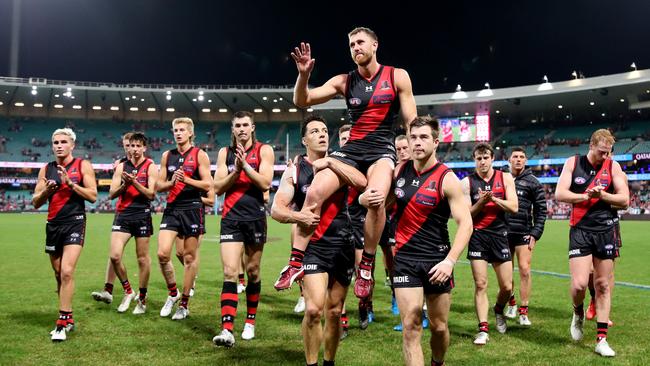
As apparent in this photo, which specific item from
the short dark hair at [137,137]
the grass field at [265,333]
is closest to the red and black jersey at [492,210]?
the grass field at [265,333]

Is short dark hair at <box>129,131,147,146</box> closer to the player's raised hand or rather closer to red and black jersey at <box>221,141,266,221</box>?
red and black jersey at <box>221,141,266,221</box>

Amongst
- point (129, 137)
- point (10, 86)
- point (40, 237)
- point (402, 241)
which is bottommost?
point (40, 237)

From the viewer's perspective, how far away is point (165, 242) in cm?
845

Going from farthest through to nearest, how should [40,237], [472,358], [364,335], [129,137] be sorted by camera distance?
1. [40,237]
2. [129,137]
3. [364,335]
4. [472,358]

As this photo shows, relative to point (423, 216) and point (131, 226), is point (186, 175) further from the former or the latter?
point (423, 216)

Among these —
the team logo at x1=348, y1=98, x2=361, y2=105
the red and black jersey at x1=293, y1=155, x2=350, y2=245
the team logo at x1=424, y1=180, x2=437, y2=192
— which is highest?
the team logo at x1=348, y1=98, x2=361, y2=105

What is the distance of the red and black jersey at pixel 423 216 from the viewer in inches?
197

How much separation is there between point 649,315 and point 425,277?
5.98m

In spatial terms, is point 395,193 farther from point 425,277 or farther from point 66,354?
point 66,354

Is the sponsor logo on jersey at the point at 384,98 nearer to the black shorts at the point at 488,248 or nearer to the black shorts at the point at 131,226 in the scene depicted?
the black shorts at the point at 488,248

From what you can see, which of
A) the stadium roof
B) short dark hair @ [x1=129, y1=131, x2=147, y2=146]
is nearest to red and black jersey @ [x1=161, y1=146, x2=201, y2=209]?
short dark hair @ [x1=129, y1=131, x2=147, y2=146]

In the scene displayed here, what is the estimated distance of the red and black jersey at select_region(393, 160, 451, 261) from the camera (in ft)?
16.4

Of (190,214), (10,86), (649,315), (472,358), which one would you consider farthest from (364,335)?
(10,86)

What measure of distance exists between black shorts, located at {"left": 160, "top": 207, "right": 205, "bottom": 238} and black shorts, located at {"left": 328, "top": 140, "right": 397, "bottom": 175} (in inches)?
159
